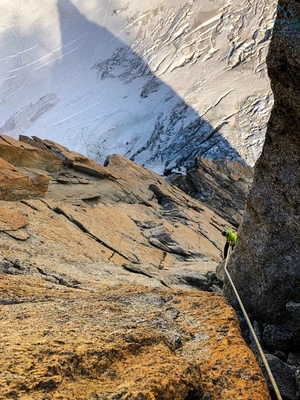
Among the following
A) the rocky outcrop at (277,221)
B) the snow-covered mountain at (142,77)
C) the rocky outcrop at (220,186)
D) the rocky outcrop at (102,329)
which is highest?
the snow-covered mountain at (142,77)

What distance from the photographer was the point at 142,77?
60750 mm

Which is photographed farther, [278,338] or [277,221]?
[277,221]

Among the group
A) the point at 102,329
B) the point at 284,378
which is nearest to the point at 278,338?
the point at 284,378

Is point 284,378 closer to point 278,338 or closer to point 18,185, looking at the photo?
point 278,338

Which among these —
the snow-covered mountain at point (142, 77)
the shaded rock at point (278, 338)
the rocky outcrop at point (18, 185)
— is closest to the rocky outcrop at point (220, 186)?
the snow-covered mountain at point (142, 77)

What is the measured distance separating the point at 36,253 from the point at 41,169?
30.5 ft

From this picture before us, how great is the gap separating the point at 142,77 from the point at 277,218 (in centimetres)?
5856

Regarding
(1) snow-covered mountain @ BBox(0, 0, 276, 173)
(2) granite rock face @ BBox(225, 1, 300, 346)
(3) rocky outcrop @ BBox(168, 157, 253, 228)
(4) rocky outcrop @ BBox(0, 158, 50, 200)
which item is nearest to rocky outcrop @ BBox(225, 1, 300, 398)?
(2) granite rock face @ BBox(225, 1, 300, 346)

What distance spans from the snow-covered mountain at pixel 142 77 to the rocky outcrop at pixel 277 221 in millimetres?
36652

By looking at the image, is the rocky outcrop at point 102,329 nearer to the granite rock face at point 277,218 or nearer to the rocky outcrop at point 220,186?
the granite rock face at point 277,218

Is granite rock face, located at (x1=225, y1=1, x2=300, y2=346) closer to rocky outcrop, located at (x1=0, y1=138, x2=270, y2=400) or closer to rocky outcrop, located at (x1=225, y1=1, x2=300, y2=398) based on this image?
rocky outcrop, located at (x1=225, y1=1, x2=300, y2=398)

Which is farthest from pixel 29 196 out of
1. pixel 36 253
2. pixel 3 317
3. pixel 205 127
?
pixel 205 127

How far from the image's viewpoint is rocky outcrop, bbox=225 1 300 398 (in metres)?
5.25

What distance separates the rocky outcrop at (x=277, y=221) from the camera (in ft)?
17.2
